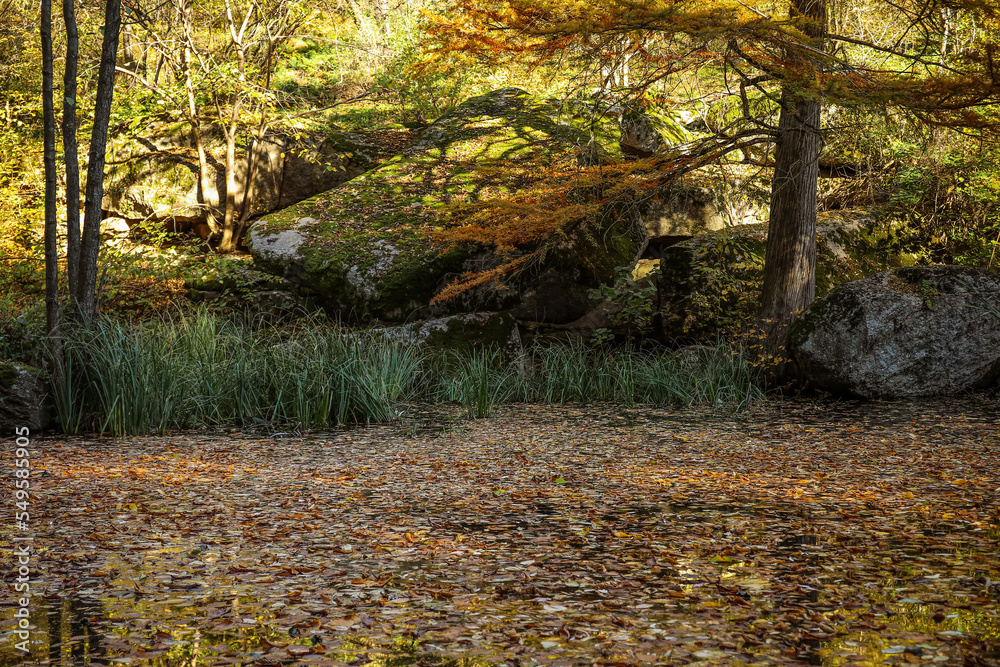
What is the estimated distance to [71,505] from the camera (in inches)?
144

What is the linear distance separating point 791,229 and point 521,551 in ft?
17.5

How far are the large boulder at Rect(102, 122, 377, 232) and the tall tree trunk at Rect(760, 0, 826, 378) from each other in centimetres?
671

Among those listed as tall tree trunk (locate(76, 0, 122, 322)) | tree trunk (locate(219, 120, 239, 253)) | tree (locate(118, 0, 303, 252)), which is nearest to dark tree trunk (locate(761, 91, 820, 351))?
tall tree trunk (locate(76, 0, 122, 322))

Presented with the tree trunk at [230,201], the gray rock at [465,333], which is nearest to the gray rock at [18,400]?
the gray rock at [465,333]

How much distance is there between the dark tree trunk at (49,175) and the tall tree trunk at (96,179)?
198mm

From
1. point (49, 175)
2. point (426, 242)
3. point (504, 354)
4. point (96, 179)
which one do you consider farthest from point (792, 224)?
point (49, 175)

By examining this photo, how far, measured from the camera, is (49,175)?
564cm

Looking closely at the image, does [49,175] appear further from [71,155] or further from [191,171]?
[191,171]

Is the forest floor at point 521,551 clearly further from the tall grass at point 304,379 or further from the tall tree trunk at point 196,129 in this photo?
the tall tree trunk at point 196,129

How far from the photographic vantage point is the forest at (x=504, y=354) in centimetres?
242

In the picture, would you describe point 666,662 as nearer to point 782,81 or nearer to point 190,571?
point 190,571

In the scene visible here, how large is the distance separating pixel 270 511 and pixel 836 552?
243 centimetres

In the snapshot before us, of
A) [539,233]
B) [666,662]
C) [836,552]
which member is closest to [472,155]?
[539,233]

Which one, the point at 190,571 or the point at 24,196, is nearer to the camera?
the point at 190,571
